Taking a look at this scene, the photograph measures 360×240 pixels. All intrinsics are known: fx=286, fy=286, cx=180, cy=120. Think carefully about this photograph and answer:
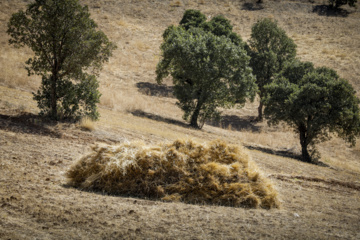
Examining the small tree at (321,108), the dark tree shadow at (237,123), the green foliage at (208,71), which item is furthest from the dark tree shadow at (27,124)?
the dark tree shadow at (237,123)

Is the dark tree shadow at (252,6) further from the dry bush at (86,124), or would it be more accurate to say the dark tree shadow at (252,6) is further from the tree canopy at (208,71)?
the dry bush at (86,124)

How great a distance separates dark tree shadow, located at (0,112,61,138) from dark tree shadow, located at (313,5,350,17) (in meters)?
57.1

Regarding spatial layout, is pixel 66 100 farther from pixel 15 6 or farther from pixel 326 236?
pixel 15 6

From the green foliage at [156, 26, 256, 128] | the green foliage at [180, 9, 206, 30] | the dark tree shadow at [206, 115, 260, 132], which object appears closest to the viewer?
the green foliage at [156, 26, 256, 128]

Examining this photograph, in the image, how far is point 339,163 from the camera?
743 inches

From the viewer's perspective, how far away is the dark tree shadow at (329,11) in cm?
5350

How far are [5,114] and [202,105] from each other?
13388 millimetres

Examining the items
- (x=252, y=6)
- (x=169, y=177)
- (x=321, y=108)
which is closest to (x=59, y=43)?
(x=169, y=177)

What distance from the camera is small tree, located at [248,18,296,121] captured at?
92.3ft

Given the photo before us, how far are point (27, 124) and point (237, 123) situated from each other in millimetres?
21304

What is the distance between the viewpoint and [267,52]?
92.0 feet

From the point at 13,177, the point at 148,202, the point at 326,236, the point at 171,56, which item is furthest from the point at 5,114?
the point at 171,56

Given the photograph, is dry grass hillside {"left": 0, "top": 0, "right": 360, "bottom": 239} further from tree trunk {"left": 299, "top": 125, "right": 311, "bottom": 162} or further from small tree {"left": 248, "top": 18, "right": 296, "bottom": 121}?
small tree {"left": 248, "top": 18, "right": 296, "bottom": 121}

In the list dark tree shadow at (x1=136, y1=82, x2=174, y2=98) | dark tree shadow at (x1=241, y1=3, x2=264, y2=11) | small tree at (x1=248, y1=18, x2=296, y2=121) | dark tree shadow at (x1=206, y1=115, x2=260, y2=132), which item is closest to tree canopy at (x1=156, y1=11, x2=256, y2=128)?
dark tree shadow at (x1=206, y1=115, x2=260, y2=132)
